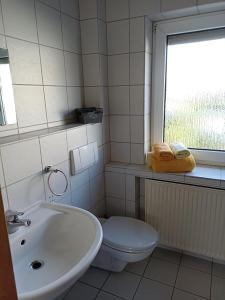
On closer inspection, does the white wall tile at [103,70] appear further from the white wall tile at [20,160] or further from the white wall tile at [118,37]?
the white wall tile at [20,160]

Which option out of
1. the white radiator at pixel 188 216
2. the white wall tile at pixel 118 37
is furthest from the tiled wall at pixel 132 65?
the white radiator at pixel 188 216

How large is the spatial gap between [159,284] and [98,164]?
3.17ft

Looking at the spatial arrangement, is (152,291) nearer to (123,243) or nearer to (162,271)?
(162,271)

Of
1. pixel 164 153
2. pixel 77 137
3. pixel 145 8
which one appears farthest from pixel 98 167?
pixel 145 8

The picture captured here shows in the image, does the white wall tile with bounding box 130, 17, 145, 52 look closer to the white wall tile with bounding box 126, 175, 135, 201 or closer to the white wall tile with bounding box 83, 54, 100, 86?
the white wall tile with bounding box 83, 54, 100, 86

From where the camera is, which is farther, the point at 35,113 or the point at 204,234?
the point at 204,234

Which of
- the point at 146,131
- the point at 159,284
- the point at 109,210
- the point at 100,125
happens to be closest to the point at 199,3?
the point at 146,131

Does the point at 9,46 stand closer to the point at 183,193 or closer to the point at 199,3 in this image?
the point at 199,3

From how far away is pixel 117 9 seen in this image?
1.69 m

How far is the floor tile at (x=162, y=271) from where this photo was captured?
165 centimetres

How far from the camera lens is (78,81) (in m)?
1.74

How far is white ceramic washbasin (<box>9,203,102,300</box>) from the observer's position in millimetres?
959

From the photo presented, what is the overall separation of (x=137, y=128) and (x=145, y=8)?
86 centimetres

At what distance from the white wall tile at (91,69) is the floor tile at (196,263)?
1.54 metres
